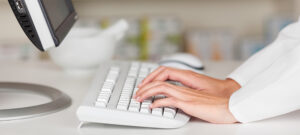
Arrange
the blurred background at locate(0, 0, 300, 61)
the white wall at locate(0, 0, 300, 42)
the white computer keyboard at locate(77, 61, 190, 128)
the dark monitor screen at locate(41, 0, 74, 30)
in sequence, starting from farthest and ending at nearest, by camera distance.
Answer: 1. the white wall at locate(0, 0, 300, 42)
2. the blurred background at locate(0, 0, 300, 61)
3. the dark monitor screen at locate(41, 0, 74, 30)
4. the white computer keyboard at locate(77, 61, 190, 128)

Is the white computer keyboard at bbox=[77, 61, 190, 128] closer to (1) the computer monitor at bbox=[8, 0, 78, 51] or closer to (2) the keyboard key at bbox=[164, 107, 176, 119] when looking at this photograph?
(2) the keyboard key at bbox=[164, 107, 176, 119]

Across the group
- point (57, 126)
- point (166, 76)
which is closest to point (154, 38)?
point (166, 76)

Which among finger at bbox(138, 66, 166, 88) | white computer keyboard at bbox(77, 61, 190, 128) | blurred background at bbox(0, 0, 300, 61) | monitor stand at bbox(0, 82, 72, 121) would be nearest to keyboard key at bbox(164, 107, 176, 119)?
white computer keyboard at bbox(77, 61, 190, 128)

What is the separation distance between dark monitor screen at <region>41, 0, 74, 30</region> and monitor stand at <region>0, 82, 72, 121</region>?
0.51 ft

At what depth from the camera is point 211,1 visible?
8.68 feet

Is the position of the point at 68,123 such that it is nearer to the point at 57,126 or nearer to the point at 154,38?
the point at 57,126

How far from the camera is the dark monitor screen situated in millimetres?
1010

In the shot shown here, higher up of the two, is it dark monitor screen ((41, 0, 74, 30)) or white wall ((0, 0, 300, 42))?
dark monitor screen ((41, 0, 74, 30))

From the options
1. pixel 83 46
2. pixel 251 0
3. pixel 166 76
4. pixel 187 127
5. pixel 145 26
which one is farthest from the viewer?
pixel 251 0

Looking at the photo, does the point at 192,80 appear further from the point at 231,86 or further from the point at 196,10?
the point at 196,10

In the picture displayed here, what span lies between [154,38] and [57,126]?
156cm

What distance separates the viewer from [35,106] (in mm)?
1020

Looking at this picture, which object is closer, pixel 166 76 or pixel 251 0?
pixel 166 76

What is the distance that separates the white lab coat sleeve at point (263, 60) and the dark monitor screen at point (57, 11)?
0.39m
